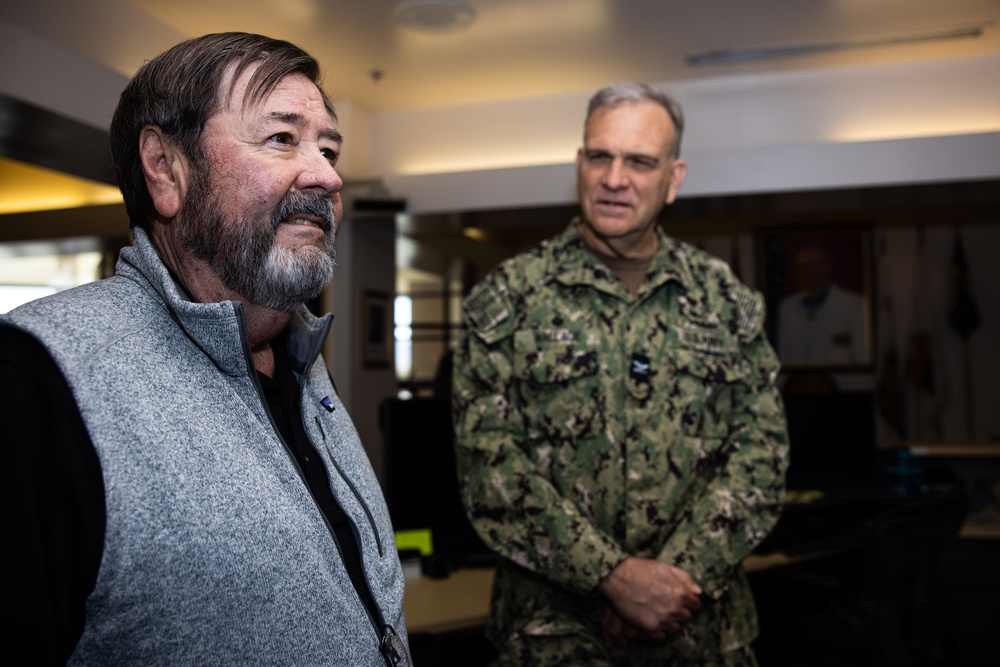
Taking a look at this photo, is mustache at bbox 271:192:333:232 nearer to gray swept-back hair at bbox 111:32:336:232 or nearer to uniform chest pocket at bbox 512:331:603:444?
gray swept-back hair at bbox 111:32:336:232

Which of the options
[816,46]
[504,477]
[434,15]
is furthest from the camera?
[816,46]

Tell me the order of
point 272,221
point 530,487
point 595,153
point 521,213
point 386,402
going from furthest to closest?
point 521,213
point 386,402
point 595,153
point 530,487
point 272,221

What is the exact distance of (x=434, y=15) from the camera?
3.72 m

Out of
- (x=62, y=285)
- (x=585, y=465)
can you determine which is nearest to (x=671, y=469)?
(x=585, y=465)

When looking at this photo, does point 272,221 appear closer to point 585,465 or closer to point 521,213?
point 585,465

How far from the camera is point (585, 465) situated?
5.21 ft

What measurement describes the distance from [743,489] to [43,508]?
1.27 meters

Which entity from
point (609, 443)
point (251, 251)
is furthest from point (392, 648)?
point (609, 443)

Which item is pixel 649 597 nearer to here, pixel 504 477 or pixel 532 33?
pixel 504 477

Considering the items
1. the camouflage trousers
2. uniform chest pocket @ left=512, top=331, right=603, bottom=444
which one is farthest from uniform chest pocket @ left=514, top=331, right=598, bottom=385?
the camouflage trousers

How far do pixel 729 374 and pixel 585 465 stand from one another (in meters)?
0.36

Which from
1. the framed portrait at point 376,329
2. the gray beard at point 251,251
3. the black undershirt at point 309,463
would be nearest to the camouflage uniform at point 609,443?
the black undershirt at point 309,463

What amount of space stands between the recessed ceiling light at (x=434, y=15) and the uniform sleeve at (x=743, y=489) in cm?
255

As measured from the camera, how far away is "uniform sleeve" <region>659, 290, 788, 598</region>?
1.50 meters
